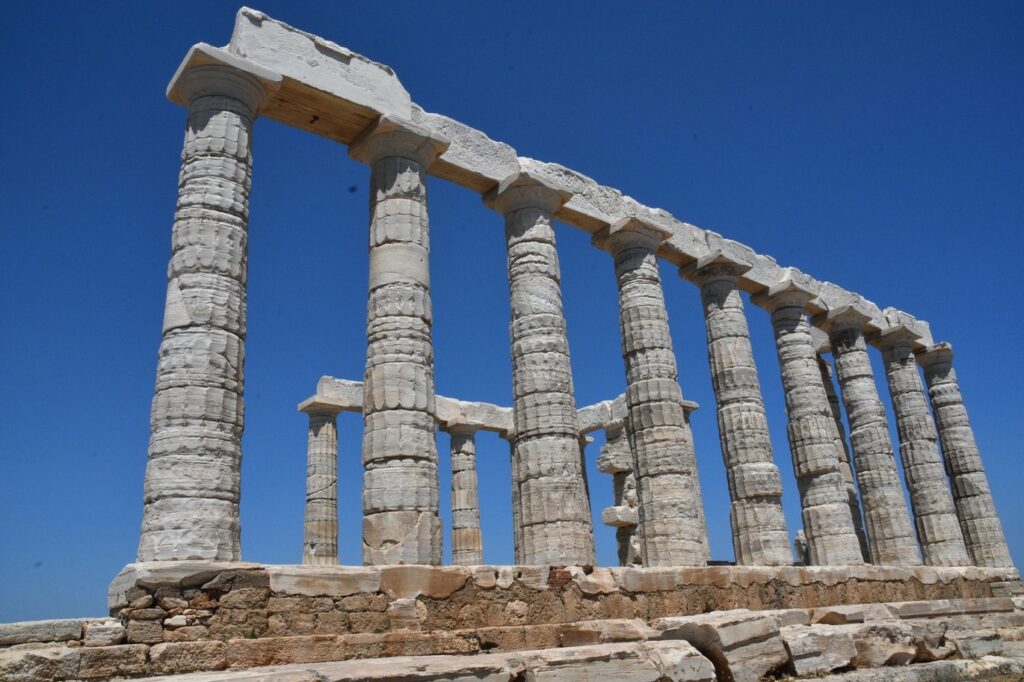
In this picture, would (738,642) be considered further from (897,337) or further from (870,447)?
(897,337)

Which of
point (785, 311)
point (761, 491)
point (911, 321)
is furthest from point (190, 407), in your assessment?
point (911, 321)

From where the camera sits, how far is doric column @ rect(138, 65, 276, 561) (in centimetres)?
900

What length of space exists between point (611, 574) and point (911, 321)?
51.1 ft

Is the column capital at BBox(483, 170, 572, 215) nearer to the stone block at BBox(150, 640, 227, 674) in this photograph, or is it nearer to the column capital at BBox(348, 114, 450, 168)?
the column capital at BBox(348, 114, 450, 168)

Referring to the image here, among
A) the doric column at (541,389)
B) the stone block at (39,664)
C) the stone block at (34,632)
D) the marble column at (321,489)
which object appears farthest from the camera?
→ the marble column at (321,489)

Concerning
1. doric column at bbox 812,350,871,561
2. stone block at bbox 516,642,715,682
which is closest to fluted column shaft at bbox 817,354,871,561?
doric column at bbox 812,350,871,561

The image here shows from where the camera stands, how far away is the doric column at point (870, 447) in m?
18.9

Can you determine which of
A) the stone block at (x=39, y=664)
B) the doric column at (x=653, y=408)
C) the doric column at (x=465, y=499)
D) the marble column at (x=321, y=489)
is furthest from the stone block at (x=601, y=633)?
the doric column at (x=465, y=499)

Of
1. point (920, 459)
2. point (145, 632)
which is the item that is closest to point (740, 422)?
point (920, 459)

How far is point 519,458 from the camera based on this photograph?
44.1 feet

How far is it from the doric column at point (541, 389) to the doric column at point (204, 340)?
4983 millimetres

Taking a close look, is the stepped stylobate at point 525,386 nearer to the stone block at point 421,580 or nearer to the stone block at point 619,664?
the stone block at point 421,580

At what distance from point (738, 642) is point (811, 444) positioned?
34.8 feet

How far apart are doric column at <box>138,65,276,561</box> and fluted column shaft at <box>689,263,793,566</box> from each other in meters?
10.4
